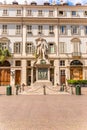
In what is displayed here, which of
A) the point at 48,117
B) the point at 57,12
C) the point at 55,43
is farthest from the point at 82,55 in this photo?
the point at 48,117

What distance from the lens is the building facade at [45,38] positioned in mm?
48125

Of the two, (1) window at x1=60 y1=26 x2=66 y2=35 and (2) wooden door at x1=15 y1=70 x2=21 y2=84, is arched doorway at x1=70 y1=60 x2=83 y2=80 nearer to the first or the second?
(1) window at x1=60 y1=26 x2=66 y2=35

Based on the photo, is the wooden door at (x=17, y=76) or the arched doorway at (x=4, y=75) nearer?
the arched doorway at (x=4, y=75)

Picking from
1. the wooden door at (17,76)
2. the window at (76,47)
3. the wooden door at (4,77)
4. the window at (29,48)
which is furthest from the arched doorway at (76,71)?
the wooden door at (4,77)

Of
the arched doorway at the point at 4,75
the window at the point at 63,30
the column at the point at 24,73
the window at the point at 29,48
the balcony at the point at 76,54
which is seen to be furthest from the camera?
the window at the point at 63,30

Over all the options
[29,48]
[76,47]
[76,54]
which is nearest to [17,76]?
[29,48]

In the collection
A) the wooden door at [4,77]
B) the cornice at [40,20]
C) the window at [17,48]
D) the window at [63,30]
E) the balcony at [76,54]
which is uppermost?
the cornice at [40,20]

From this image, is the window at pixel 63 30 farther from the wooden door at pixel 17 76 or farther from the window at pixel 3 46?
the wooden door at pixel 17 76

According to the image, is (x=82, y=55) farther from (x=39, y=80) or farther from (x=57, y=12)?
(x=39, y=80)

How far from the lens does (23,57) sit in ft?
158

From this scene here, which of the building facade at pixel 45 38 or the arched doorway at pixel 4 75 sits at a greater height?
the building facade at pixel 45 38

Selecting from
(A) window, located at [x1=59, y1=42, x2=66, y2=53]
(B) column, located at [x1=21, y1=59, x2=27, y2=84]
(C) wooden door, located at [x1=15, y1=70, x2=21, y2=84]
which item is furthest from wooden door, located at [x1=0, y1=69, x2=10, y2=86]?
(A) window, located at [x1=59, y1=42, x2=66, y2=53]

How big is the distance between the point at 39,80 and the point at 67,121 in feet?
68.3

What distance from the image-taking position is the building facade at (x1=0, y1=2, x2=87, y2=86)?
4812 cm
